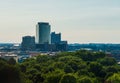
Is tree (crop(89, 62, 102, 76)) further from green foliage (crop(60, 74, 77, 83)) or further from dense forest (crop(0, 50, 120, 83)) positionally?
green foliage (crop(60, 74, 77, 83))

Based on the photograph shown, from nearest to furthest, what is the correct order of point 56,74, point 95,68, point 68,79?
point 68,79 → point 56,74 → point 95,68

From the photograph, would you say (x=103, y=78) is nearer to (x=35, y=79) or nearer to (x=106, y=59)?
(x=35, y=79)

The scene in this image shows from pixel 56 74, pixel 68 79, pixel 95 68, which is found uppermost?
pixel 56 74

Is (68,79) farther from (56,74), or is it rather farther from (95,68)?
(95,68)

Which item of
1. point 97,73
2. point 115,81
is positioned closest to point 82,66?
point 97,73

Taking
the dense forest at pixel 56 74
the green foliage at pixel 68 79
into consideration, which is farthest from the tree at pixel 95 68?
the green foliage at pixel 68 79

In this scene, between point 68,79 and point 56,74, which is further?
point 56,74

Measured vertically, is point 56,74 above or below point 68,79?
above

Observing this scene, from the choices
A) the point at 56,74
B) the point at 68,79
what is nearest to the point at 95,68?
the point at 56,74

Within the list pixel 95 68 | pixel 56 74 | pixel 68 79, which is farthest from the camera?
pixel 95 68

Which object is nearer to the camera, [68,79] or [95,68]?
[68,79]

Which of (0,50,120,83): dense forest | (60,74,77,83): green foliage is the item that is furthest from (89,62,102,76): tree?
(60,74,77,83): green foliage
